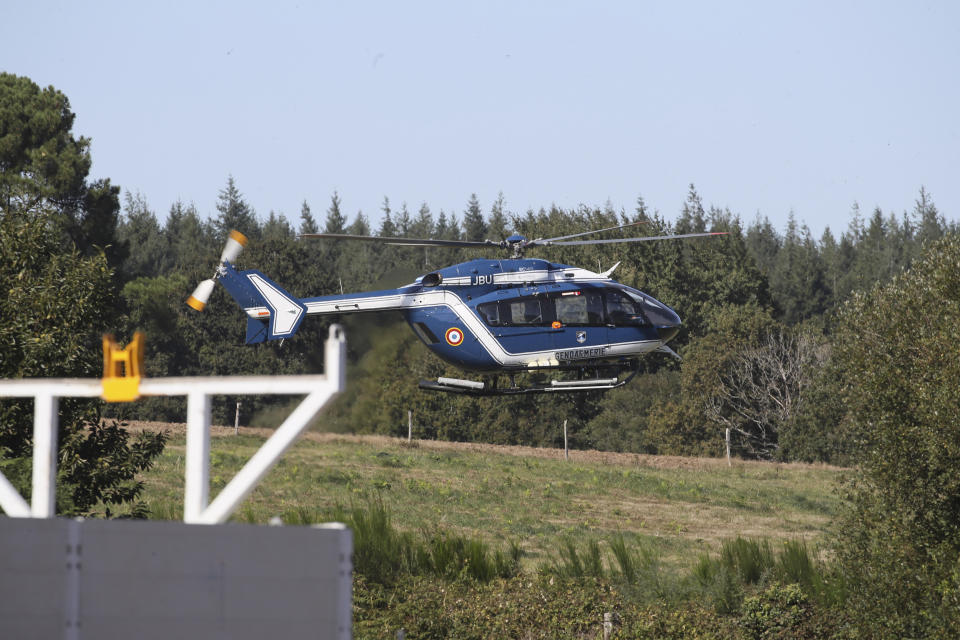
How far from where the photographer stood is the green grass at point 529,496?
3772 cm

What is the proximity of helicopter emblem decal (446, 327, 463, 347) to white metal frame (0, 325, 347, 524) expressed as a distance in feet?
59.2

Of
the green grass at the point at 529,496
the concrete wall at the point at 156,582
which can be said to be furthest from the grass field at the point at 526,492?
the concrete wall at the point at 156,582

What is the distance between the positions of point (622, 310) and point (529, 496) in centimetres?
2290

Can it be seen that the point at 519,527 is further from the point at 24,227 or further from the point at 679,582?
the point at 24,227

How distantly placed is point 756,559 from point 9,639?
26132mm

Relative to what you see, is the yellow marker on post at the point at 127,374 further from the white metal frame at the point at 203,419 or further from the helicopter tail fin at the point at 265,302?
the helicopter tail fin at the point at 265,302

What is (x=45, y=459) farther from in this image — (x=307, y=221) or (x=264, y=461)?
(x=307, y=221)

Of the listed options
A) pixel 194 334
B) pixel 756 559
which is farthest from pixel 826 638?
pixel 194 334

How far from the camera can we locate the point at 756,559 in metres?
29.5

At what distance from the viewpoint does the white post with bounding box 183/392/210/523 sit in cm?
619

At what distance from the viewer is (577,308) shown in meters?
24.1

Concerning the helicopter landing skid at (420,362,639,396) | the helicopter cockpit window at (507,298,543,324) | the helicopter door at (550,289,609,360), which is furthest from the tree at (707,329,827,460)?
the helicopter landing skid at (420,362,639,396)

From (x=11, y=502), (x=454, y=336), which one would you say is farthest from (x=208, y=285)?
(x=454, y=336)

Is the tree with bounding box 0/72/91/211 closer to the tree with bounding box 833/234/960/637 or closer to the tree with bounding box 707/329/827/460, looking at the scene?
the tree with bounding box 707/329/827/460
